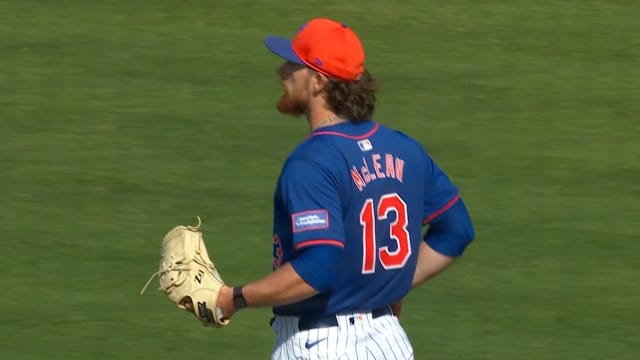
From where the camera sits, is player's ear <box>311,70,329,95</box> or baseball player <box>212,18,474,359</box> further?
player's ear <box>311,70,329,95</box>

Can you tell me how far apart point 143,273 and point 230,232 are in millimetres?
541

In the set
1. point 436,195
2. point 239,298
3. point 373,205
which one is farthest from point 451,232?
point 239,298

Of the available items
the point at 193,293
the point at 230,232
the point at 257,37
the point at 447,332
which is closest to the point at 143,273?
the point at 230,232

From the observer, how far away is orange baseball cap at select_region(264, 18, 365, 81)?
4.68m

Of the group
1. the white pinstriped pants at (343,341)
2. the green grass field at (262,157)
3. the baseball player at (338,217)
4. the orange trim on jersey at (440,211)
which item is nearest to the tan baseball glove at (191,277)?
→ the baseball player at (338,217)

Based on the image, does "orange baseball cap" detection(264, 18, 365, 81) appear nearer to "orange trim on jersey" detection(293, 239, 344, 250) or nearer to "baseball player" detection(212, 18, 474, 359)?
"baseball player" detection(212, 18, 474, 359)

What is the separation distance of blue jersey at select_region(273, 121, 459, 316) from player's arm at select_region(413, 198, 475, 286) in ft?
0.55

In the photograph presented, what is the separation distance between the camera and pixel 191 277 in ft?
15.6

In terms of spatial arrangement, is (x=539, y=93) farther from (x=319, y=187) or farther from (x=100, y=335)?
(x=319, y=187)

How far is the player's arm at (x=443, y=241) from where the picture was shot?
200 inches

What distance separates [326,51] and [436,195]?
667mm

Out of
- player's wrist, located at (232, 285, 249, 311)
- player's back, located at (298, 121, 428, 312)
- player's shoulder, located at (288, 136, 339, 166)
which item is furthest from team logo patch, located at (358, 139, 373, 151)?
player's wrist, located at (232, 285, 249, 311)

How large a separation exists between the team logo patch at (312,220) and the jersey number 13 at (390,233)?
0.71 feet

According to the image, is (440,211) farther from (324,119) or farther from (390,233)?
(324,119)
